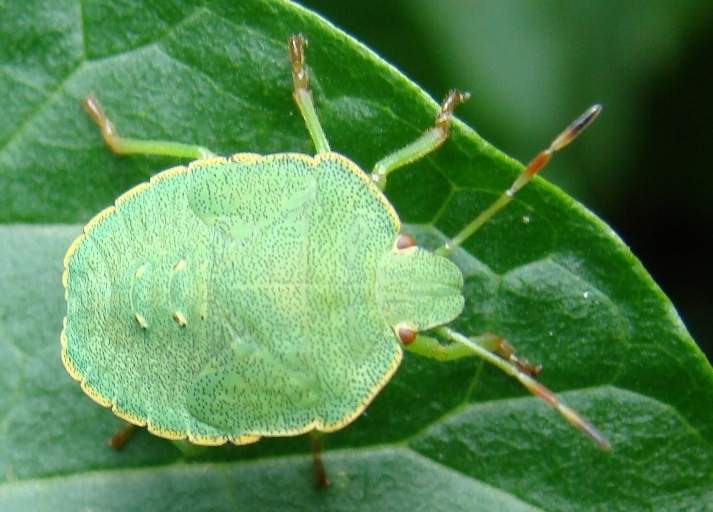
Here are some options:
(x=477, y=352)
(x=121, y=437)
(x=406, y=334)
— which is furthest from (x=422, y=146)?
(x=121, y=437)

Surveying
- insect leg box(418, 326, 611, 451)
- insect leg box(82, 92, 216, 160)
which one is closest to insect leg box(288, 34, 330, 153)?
insect leg box(82, 92, 216, 160)

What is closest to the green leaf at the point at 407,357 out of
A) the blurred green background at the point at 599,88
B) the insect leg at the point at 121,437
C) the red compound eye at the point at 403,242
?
the insect leg at the point at 121,437

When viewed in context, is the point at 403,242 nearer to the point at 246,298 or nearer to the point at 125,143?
the point at 246,298

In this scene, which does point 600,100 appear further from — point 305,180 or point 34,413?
point 34,413

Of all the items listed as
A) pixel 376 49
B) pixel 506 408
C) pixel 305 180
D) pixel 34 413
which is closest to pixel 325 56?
pixel 305 180

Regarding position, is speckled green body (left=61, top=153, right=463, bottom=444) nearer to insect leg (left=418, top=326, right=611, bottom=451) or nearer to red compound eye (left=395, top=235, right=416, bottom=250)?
red compound eye (left=395, top=235, right=416, bottom=250)

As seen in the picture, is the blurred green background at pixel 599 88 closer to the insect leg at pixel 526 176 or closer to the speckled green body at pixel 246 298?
the insect leg at pixel 526 176
